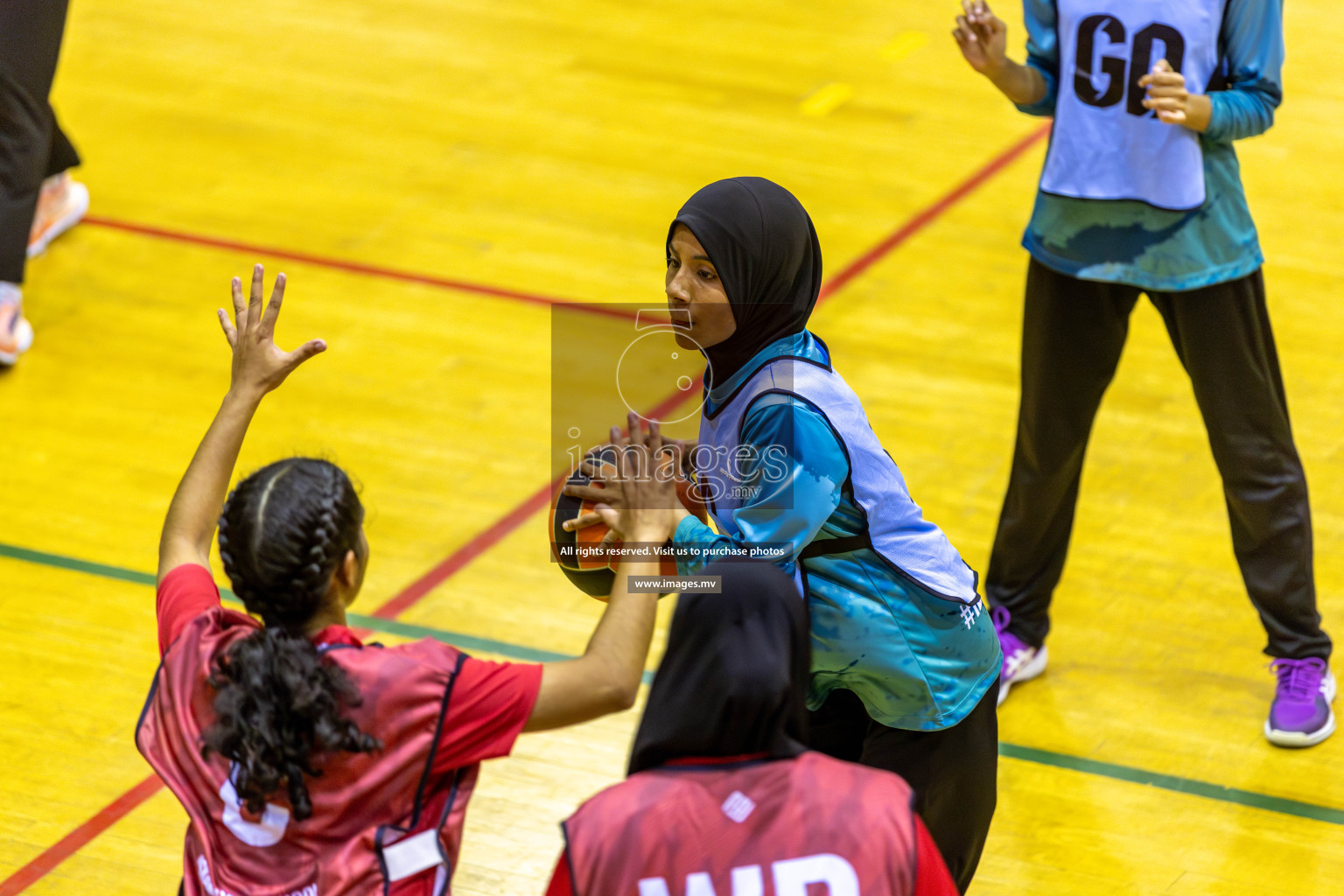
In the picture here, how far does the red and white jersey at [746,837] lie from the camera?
1.85 m

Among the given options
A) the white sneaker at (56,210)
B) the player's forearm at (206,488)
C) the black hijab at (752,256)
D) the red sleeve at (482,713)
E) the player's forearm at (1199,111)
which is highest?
the black hijab at (752,256)

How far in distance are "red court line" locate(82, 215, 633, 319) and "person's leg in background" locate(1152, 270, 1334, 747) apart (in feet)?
8.38

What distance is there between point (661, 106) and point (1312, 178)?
281 centimetres

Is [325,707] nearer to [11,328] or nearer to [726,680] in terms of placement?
[726,680]

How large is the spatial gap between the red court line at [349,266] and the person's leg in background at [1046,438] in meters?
2.20

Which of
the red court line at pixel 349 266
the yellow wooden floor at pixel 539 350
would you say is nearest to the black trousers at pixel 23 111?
the yellow wooden floor at pixel 539 350

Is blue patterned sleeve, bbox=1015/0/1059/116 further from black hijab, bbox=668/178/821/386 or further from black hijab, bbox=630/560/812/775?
black hijab, bbox=630/560/812/775

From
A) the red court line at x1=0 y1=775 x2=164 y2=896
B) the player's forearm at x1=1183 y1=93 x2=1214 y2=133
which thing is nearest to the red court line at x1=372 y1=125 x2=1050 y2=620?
the red court line at x1=0 y1=775 x2=164 y2=896

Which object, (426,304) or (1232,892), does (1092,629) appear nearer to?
(1232,892)

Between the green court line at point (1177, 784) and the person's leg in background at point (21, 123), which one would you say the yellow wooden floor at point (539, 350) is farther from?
the person's leg in background at point (21, 123)

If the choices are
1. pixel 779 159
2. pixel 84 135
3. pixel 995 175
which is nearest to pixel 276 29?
Answer: pixel 84 135

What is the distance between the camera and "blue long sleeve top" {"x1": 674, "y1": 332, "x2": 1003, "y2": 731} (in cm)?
222

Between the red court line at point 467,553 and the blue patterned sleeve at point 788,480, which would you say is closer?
the blue patterned sleeve at point 788,480

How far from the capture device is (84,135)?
22.3ft
